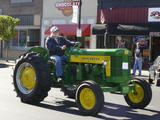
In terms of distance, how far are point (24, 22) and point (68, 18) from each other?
5.05m

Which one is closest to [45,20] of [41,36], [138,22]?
[41,36]

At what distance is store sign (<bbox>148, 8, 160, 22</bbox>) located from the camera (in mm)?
18906

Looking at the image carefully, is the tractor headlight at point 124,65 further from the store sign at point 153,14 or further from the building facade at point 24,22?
the building facade at point 24,22

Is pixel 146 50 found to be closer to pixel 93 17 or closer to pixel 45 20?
pixel 93 17

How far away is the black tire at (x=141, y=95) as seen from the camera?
300 inches

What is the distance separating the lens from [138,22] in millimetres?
19625

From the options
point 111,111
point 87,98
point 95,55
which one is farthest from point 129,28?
point 87,98

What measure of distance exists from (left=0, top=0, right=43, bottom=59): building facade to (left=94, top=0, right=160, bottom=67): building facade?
6742mm

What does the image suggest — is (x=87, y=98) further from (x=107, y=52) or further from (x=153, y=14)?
(x=153, y=14)

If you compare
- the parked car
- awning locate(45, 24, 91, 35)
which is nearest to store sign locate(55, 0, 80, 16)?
awning locate(45, 24, 91, 35)

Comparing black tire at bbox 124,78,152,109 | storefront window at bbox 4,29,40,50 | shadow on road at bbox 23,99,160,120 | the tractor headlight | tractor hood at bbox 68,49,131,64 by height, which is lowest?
shadow on road at bbox 23,99,160,120

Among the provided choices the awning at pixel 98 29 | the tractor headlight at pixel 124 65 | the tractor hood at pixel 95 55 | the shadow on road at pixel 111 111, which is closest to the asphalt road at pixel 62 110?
the shadow on road at pixel 111 111

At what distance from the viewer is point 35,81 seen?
8008 mm

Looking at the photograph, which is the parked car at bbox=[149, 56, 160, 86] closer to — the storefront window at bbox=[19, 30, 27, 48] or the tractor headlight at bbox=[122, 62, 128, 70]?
the tractor headlight at bbox=[122, 62, 128, 70]
